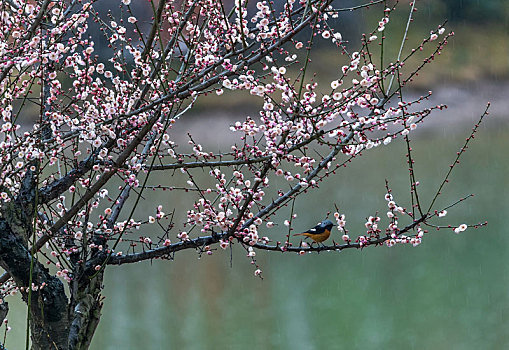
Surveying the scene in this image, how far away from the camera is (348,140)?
1.80 metres

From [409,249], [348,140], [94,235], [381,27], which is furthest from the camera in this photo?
[409,249]

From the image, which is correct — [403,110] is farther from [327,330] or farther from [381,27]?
[327,330]

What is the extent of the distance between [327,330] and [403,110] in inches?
195

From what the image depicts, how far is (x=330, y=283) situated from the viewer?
283 inches

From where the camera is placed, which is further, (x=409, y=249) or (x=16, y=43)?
(x=409, y=249)

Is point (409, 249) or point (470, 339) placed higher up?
point (409, 249)

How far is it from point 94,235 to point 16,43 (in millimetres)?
782

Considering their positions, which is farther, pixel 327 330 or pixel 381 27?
pixel 327 330

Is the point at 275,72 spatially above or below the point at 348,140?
above

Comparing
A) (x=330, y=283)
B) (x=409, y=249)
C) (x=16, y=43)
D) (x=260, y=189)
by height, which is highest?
(x=409, y=249)

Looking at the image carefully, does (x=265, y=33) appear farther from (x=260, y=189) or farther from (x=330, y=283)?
(x=330, y=283)

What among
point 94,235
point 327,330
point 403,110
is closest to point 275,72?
point 403,110

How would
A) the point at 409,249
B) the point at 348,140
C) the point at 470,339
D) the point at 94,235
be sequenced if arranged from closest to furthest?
1. the point at 348,140
2. the point at 94,235
3. the point at 470,339
4. the point at 409,249

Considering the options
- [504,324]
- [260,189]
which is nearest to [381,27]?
[260,189]
